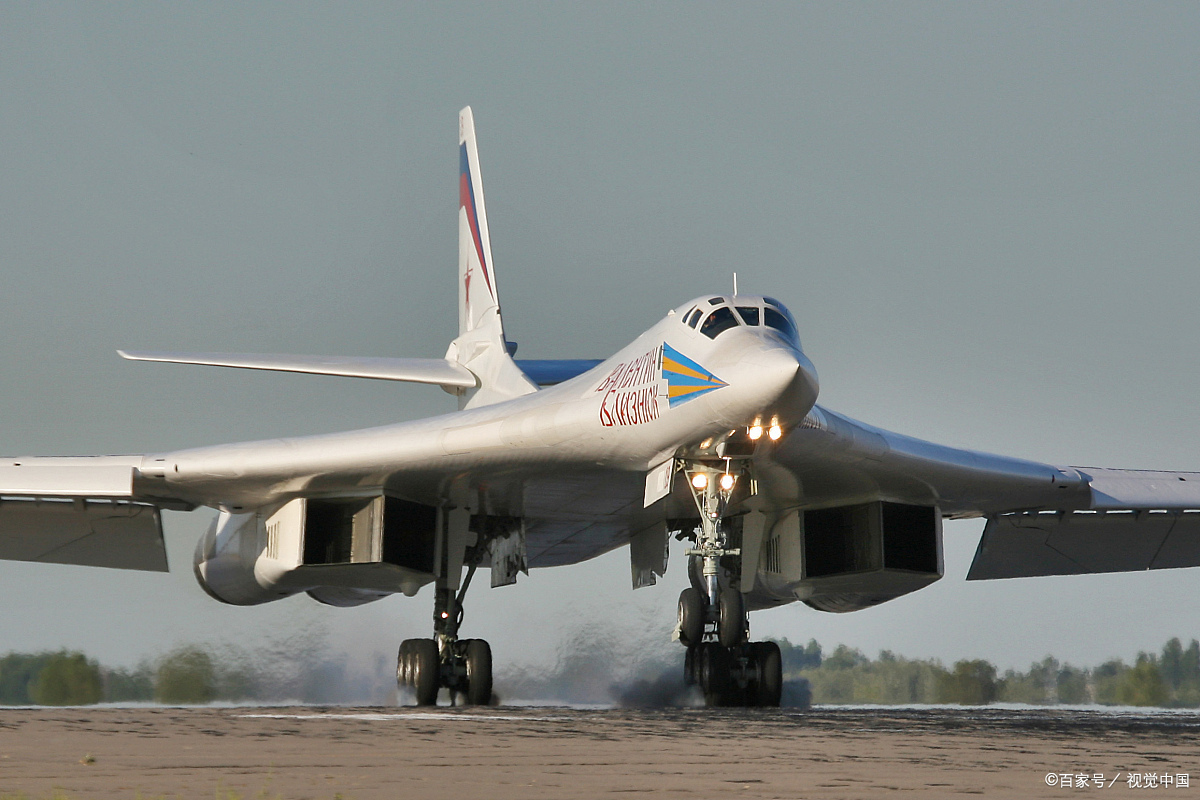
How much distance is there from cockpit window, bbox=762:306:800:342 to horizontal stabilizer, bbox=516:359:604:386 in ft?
21.1

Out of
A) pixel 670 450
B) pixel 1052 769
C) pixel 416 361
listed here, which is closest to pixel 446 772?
pixel 1052 769

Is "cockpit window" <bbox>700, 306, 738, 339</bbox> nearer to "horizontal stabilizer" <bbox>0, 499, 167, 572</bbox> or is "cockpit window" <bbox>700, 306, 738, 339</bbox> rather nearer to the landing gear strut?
the landing gear strut

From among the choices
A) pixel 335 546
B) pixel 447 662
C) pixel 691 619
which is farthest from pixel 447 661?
pixel 691 619

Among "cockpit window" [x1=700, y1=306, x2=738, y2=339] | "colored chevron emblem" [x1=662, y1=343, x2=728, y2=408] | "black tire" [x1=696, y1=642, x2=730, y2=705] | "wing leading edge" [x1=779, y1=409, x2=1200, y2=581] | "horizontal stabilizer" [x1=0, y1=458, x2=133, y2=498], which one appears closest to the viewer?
"colored chevron emblem" [x1=662, y1=343, x2=728, y2=408]

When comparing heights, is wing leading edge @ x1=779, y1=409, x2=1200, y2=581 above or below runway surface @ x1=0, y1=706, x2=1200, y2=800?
above

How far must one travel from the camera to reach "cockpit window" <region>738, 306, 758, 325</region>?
37.8 feet

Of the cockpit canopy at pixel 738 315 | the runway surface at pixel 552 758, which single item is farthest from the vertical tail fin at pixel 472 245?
the runway surface at pixel 552 758

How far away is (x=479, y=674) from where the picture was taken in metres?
14.7

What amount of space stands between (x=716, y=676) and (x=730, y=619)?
92.4 inches

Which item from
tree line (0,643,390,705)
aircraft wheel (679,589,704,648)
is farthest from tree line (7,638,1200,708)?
aircraft wheel (679,589,704,648)

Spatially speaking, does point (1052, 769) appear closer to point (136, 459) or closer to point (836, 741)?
point (836, 741)

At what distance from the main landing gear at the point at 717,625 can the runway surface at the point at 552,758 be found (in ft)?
7.50

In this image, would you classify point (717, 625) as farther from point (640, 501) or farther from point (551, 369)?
point (551, 369)

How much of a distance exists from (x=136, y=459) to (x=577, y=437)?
4989mm
